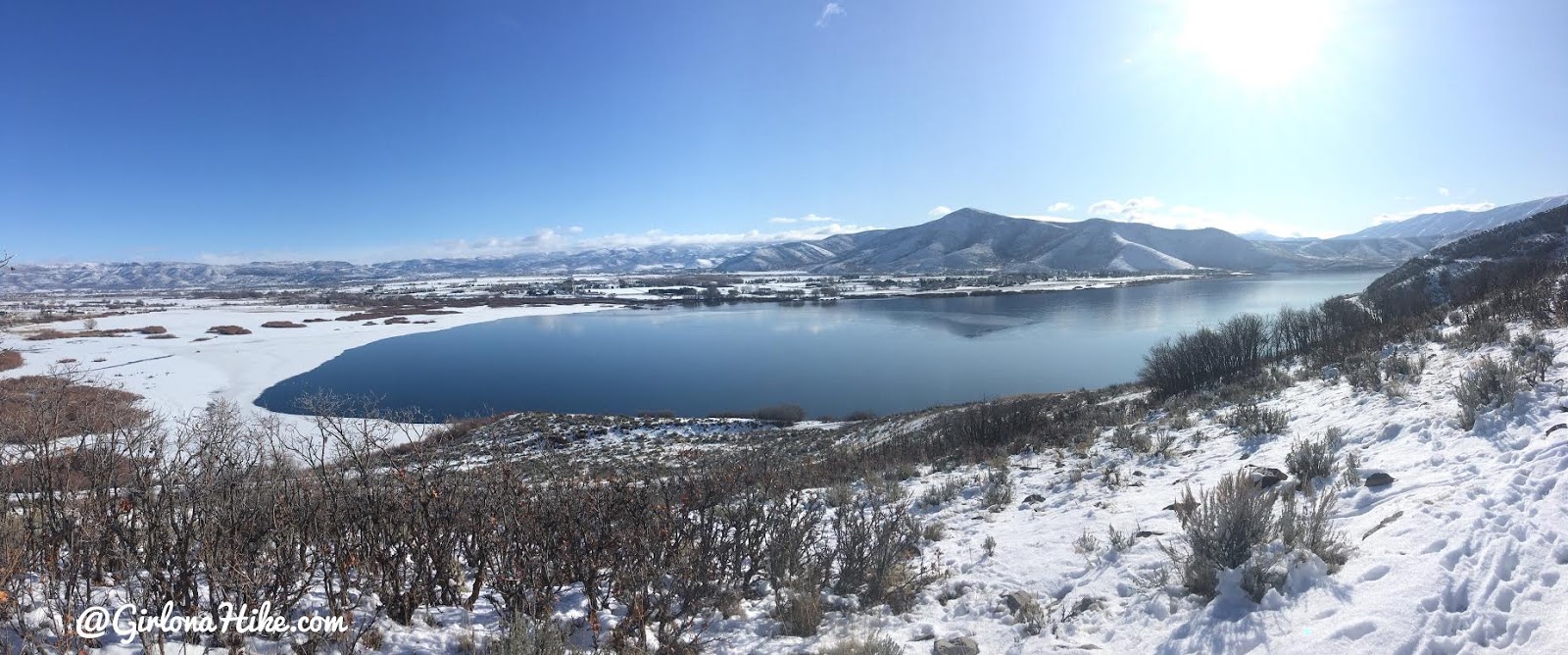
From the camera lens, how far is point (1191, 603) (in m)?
3.28

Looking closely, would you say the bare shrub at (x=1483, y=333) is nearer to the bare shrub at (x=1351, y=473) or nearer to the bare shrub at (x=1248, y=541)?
the bare shrub at (x=1351, y=473)

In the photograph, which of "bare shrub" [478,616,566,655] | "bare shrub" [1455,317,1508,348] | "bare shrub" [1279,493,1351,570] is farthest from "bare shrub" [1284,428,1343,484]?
"bare shrub" [478,616,566,655]

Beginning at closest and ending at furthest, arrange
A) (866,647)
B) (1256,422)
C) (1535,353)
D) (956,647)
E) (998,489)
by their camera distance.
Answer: (866,647), (956,647), (1535,353), (998,489), (1256,422)

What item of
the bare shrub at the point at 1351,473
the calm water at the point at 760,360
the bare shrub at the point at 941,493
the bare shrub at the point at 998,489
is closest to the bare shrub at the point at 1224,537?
the bare shrub at the point at 1351,473

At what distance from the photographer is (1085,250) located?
472 feet

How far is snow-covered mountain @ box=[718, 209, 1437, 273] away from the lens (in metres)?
129

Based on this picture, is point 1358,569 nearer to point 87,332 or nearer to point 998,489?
point 998,489

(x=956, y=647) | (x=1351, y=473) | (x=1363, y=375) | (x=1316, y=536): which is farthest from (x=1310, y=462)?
(x=1363, y=375)

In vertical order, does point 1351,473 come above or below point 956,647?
above

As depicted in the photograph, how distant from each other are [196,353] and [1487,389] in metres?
47.7

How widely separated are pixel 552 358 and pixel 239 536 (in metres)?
33.7

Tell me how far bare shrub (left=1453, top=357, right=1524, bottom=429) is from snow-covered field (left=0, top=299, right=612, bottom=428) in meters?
26.1

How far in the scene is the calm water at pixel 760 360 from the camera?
25.5 m

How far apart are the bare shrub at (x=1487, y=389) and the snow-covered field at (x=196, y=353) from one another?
85.7 feet
